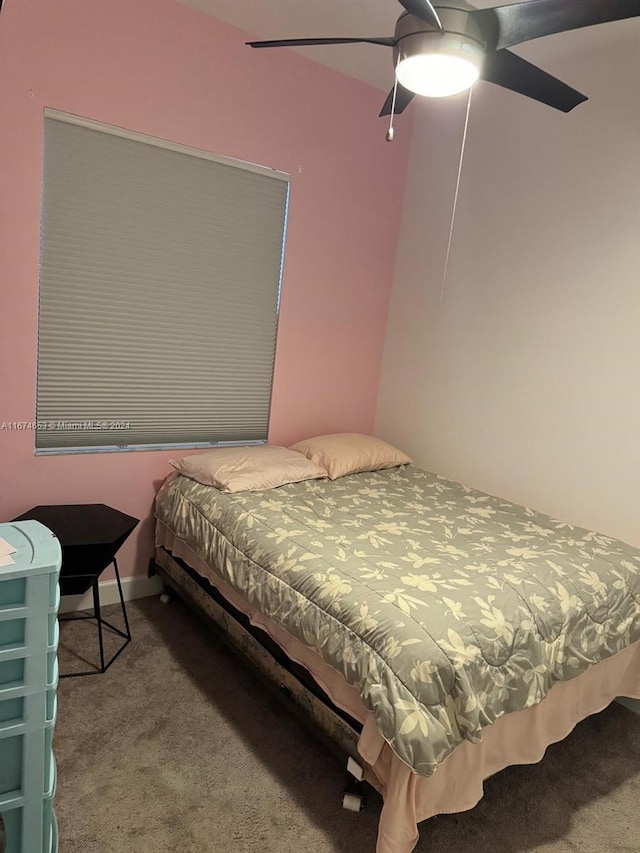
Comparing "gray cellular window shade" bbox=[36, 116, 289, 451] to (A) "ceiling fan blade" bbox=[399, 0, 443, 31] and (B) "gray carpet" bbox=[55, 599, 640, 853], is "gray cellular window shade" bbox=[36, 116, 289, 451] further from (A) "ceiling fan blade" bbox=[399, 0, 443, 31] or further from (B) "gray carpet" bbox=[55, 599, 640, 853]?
(A) "ceiling fan blade" bbox=[399, 0, 443, 31]

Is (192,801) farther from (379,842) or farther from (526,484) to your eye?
(526,484)

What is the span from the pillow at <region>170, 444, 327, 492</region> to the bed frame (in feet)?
1.46

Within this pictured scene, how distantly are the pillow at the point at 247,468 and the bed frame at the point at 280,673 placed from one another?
17.5 inches

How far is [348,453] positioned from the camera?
10.3ft

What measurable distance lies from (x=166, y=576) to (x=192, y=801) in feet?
4.06

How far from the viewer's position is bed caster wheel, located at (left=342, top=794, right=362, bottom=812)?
1.80 metres

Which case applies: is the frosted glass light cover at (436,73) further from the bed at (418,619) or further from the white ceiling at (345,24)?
the bed at (418,619)

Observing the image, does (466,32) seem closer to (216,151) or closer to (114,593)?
(216,151)

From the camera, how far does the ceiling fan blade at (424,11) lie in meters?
1.37

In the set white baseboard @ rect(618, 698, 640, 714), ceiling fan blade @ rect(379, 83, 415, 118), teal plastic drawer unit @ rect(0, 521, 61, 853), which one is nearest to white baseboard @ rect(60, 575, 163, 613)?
teal plastic drawer unit @ rect(0, 521, 61, 853)

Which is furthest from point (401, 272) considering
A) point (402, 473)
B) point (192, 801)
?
point (192, 801)

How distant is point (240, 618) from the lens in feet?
7.74

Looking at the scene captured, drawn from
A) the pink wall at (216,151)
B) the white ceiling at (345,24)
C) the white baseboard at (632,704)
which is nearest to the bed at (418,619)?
the white baseboard at (632,704)

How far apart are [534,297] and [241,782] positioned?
2482 mm
